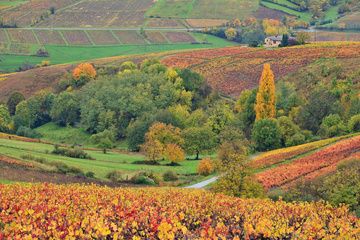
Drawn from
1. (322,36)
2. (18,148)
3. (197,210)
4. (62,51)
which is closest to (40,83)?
(62,51)

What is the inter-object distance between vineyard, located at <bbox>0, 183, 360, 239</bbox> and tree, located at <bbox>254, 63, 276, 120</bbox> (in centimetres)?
5439

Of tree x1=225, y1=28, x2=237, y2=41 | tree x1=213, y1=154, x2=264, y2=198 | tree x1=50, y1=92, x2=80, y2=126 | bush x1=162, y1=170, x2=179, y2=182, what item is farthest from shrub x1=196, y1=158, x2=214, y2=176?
tree x1=225, y1=28, x2=237, y2=41

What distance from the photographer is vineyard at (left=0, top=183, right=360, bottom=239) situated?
38.4 ft

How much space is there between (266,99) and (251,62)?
42.1m

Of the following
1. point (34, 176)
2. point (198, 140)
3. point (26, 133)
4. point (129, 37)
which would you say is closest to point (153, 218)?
point (34, 176)

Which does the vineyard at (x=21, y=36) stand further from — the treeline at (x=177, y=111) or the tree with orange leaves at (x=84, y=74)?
the tree with orange leaves at (x=84, y=74)

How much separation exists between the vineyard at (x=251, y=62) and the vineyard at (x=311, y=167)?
54.0m

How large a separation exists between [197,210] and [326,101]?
6022cm

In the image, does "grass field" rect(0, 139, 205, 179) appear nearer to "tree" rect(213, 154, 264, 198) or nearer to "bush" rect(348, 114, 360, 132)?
"tree" rect(213, 154, 264, 198)

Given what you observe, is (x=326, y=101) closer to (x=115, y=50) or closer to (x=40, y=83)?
(x=40, y=83)

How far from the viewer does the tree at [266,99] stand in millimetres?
70562

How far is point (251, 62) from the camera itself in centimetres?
10981

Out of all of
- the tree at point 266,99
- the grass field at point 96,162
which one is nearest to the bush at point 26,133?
the grass field at point 96,162

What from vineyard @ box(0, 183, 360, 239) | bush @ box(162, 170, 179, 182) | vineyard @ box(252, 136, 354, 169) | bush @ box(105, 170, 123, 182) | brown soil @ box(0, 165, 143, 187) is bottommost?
bush @ box(162, 170, 179, 182)
